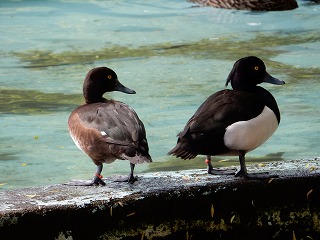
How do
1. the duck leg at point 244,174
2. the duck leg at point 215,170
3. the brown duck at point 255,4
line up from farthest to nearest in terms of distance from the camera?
the brown duck at point 255,4
the duck leg at point 215,170
the duck leg at point 244,174

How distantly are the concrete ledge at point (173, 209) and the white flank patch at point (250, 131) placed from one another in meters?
0.19

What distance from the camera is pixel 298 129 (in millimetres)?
8070

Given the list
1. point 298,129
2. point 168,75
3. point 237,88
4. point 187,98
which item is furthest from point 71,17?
point 237,88

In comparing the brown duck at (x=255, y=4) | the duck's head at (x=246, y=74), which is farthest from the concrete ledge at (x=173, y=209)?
the brown duck at (x=255, y=4)

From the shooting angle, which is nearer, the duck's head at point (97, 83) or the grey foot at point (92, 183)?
the grey foot at point (92, 183)

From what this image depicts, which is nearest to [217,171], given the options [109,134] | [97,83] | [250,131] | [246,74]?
[250,131]

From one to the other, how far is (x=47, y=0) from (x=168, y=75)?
679 centimetres

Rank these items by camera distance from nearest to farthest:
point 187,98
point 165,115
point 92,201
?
point 92,201, point 165,115, point 187,98

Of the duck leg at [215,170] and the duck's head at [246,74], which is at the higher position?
the duck's head at [246,74]

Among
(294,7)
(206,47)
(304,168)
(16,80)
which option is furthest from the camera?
(294,7)

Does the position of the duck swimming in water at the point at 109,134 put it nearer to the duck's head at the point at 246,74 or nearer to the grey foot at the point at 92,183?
the grey foot at the point at 92,183

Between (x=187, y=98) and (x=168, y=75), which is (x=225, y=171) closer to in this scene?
(x=187, y=98)

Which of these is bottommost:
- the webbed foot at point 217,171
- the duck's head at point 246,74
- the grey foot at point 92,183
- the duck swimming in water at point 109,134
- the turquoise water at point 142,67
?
the turquoise water at point 142,67

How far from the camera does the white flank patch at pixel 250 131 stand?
4.85m
